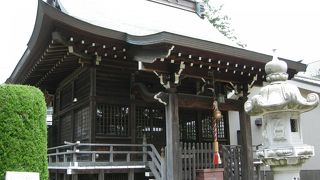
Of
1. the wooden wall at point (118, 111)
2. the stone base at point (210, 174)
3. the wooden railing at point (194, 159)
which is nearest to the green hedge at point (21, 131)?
the wooden wall at point (118, 111)

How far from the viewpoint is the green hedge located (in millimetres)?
5761

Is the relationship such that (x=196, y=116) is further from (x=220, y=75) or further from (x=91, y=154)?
(x=91, y=154)

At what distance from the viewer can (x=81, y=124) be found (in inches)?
455

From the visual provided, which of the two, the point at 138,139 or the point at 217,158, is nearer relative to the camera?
the point at 217,158

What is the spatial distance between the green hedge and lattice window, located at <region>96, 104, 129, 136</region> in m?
4.56

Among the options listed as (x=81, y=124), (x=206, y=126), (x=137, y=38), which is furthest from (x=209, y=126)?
(x=137, y=38)

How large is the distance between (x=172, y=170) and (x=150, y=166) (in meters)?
0.78

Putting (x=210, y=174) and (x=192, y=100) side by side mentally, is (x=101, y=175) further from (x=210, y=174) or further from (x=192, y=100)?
(x=192, y=100)

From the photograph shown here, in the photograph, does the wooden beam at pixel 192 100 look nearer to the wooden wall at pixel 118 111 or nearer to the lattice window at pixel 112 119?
the wooden wall at pixel 118 111

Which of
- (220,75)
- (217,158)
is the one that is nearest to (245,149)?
(217,158)

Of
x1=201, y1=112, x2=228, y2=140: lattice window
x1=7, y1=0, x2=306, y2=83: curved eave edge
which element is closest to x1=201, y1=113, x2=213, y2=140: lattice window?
x1=201, y1=112, x2=228, y2=140: lattice window

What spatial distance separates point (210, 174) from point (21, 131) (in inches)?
222

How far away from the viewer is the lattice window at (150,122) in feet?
37.8

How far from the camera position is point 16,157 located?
5773 millimetres
